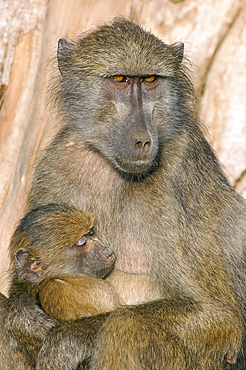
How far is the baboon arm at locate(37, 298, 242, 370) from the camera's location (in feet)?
11.5

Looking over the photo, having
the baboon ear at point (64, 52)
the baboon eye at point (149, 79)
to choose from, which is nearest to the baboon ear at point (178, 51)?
the baboon eye at point (149, 79)

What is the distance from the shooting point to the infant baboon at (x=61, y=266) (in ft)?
12.3

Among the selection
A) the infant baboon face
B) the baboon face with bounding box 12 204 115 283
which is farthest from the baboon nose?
the infant baboon face

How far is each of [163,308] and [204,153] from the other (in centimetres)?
113

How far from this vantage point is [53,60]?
16.2ft

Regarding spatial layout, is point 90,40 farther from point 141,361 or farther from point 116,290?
point 141,361

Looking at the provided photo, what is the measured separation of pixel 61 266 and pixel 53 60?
1.82 meters

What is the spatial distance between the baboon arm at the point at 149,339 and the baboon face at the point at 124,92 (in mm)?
890

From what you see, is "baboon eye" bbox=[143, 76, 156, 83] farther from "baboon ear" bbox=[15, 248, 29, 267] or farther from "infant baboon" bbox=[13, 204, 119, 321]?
"baboon ear" bbox=[15, 248, 29, 267]

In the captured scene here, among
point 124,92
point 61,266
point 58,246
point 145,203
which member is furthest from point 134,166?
point 61,266

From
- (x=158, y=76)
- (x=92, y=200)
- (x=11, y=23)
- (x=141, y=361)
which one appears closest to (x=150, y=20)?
(x=11, y=23)

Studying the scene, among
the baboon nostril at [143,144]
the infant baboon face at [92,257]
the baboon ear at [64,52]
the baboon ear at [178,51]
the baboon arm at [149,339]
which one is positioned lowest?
the baboon arm at [149,339]

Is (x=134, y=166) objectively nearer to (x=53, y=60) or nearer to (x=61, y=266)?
(x=61, y=266)

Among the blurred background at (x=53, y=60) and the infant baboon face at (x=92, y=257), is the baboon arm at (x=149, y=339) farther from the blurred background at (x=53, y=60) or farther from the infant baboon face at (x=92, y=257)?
the blurred background at (x=53, y=60)
